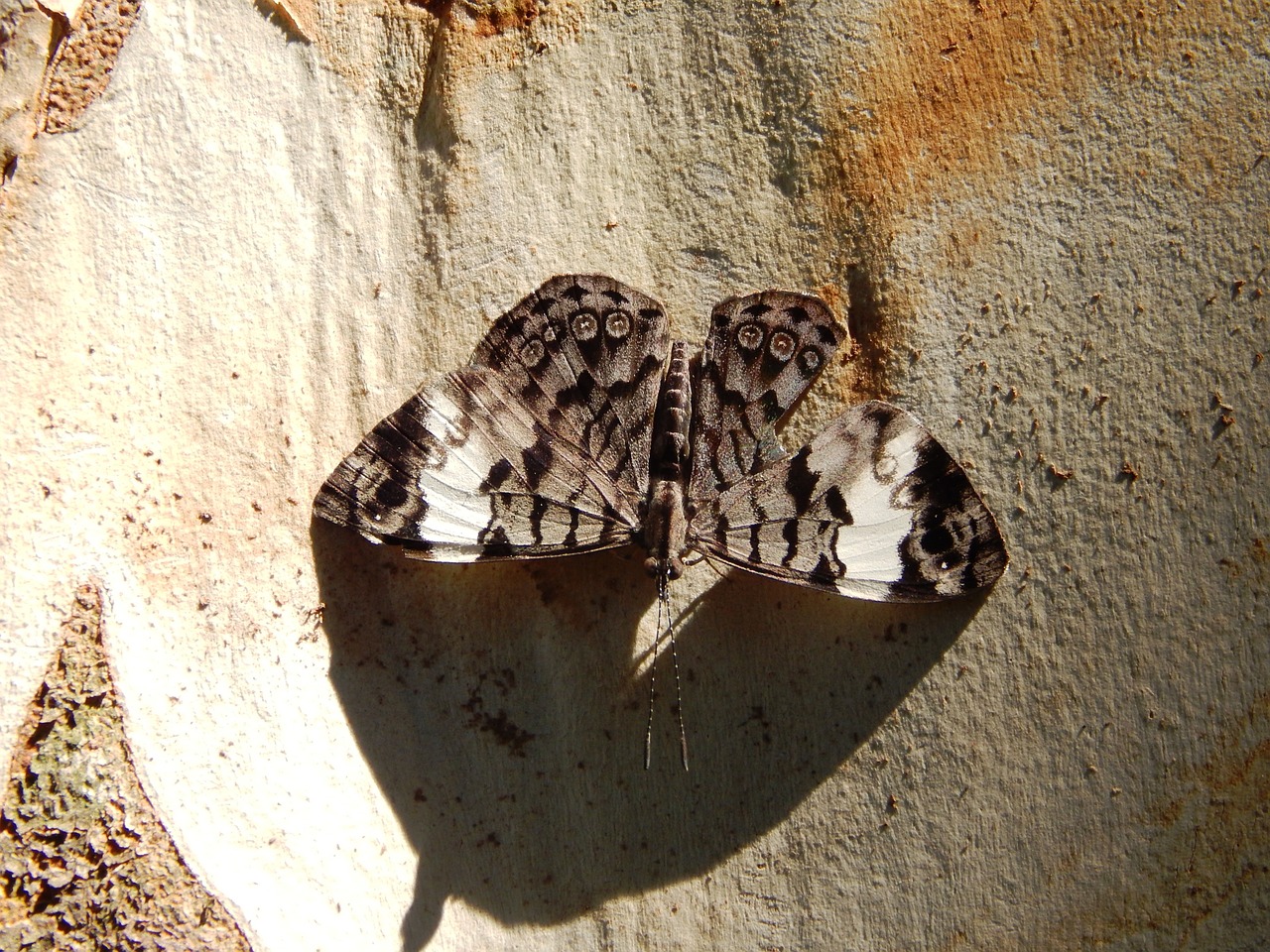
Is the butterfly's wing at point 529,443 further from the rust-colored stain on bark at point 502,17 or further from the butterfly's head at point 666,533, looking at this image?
the rust-colored stain on bark at point 502,17

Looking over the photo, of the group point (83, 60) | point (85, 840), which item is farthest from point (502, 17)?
point (85, 840)

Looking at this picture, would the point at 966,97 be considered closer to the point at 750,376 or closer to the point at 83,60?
the point at 750,376

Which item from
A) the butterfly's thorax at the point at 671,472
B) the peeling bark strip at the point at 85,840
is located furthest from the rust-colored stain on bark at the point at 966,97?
the peeling bark strip at the point at 85,840

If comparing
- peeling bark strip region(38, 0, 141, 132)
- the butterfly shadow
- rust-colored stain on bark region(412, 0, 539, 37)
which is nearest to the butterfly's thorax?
the butterfly shadow

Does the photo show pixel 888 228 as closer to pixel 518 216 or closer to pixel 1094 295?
pixel 1094 295

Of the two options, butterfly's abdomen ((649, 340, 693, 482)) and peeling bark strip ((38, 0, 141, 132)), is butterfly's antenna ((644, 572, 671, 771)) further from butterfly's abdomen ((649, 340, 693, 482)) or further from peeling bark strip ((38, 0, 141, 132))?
peeling bark strip ((38, 0, 141, 132))
